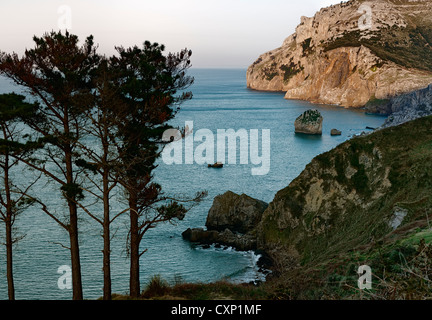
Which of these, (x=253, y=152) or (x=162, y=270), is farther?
(x=253, y=152)

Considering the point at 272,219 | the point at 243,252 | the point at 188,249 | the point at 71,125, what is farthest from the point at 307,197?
the point at 71,125

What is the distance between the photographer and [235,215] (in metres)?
55.8

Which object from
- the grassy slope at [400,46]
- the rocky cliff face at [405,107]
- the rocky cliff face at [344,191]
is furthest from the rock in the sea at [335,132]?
the rocky cliff face at [344,191]

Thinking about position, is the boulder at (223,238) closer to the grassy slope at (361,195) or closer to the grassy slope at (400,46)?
the grassy slope at (361,195)

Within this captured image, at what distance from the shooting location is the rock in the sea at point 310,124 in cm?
12331

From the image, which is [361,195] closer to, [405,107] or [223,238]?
[223,238]

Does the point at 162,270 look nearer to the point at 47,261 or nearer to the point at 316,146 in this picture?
the point at 47,261

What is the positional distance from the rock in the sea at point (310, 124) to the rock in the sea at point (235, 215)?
71.4 meters

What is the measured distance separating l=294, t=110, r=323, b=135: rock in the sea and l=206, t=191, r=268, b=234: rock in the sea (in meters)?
71.4

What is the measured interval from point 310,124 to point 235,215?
241 ft

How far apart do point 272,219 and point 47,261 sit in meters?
24.0

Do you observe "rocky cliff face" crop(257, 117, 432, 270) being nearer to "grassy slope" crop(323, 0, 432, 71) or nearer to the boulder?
the boulder

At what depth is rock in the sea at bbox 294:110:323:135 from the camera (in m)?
123
